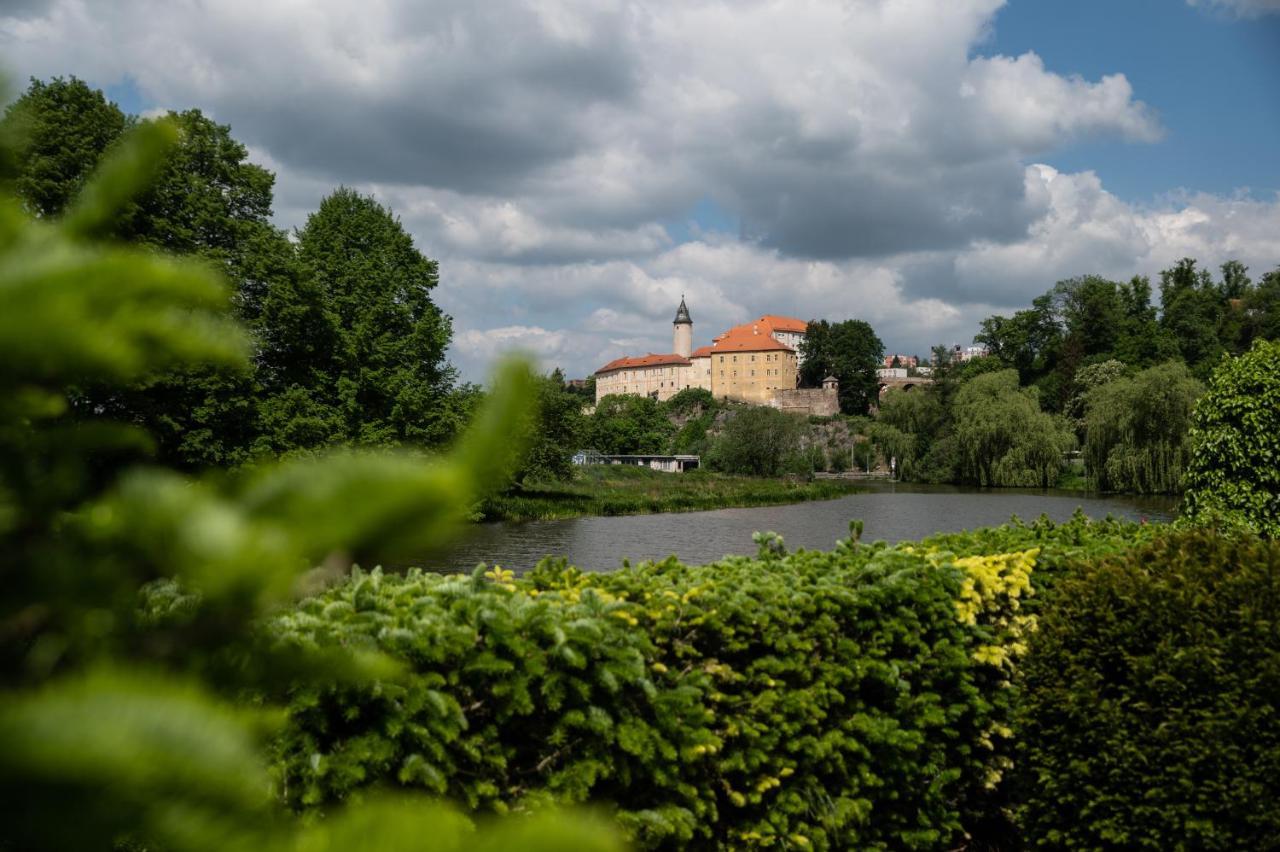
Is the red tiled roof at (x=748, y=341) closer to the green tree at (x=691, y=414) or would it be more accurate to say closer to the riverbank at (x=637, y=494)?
the green tree at (x=691, y=414)

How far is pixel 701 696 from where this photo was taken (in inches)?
153

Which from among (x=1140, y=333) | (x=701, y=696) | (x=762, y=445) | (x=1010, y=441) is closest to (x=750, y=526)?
(x=1010, y=441)

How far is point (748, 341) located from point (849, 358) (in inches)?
572

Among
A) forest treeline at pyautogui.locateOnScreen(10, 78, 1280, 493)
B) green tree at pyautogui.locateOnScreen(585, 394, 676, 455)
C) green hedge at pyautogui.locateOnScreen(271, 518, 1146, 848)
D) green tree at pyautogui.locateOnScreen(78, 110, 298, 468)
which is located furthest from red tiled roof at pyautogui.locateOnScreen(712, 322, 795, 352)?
green hedge at pyautogui.locateOnScreen(271, 518, 1146, 848)

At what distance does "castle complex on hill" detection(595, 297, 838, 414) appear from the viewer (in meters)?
97.4

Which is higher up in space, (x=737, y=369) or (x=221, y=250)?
(x=737, y=369)

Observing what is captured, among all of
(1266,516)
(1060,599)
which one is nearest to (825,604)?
(1060,599)

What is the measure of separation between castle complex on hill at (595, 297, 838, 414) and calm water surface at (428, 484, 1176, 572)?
51.6 meters

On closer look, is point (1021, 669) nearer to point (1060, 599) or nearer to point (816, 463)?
point (1060, 599)

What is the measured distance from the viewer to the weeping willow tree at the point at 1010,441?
45281 millimetres

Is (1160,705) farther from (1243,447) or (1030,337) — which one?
(1030,337)

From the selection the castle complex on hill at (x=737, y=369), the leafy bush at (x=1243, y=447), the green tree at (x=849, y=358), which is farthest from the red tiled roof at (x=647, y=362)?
the leafy bush at (x=1243, y=447)

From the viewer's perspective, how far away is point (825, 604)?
446 cm

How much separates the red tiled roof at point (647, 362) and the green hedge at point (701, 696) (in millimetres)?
109149
